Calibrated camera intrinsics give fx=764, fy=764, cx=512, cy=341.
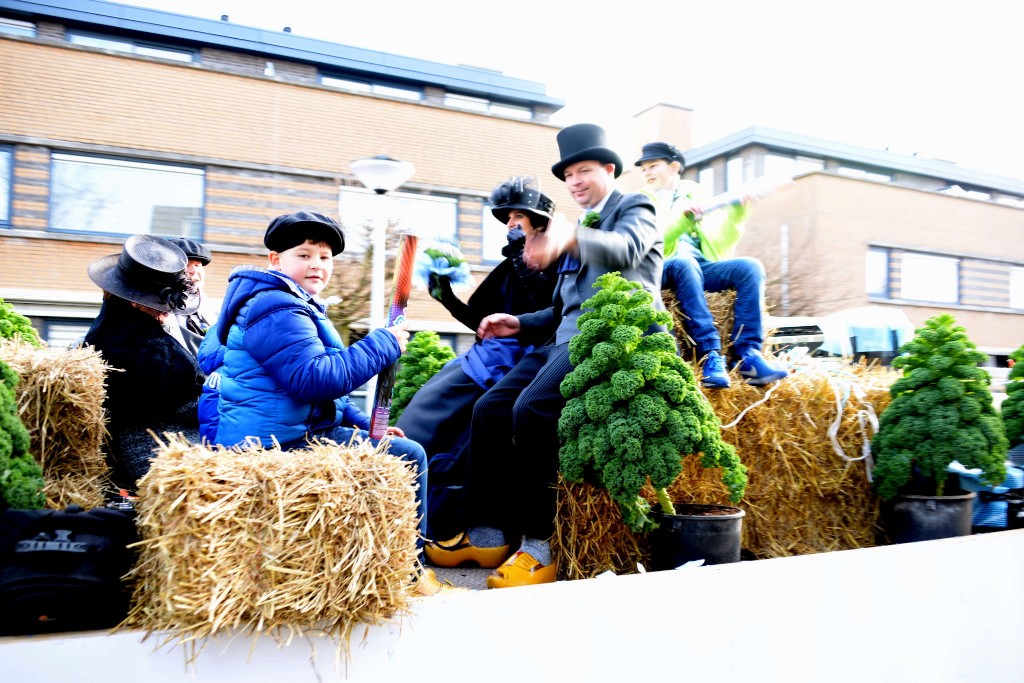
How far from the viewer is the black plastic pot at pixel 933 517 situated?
11.9 ft

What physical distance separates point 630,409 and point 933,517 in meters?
1.89

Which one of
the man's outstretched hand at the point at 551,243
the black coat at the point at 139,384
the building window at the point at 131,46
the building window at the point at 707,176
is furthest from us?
the building window at the point at 707,176

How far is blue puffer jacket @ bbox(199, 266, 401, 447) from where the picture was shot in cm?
249

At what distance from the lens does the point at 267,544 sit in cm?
202

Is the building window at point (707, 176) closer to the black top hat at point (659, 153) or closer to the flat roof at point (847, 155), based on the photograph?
the flat roof at point (847, 155)

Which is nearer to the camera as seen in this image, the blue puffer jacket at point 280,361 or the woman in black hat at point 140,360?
the blue puffer jacket at point 280,361

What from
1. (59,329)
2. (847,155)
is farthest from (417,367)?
(847,155)

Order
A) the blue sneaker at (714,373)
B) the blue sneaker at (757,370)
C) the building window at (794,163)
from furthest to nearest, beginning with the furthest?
the building window at (794,163) < the blue sneaker at (757,370) < the blue sneaker at (714,373)

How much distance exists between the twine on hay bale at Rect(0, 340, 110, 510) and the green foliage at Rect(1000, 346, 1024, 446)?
435cm

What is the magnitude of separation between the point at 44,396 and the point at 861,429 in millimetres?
3608

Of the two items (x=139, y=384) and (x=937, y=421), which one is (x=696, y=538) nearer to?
(x=937, y=421)

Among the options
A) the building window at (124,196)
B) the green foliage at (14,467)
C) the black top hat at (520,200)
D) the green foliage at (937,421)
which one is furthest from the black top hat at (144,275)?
the building window at (124,196)

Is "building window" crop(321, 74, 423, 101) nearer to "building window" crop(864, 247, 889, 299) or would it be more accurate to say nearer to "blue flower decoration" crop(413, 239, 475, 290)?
"building window" crop(864, 247, 889, 299)

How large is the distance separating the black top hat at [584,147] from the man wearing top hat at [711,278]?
27cm
